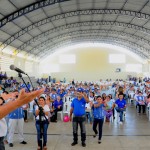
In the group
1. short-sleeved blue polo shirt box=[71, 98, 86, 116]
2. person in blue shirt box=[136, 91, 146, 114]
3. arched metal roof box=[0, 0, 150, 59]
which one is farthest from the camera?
arched metal roof box=[0, 0, 150, 59]

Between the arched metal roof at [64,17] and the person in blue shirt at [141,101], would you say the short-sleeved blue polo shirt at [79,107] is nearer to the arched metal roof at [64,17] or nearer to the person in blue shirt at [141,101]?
the person in blue shirt at [141,101]

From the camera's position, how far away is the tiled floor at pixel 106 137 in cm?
827

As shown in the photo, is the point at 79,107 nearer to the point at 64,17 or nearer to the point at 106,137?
the point at 106,137

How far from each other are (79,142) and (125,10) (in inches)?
784

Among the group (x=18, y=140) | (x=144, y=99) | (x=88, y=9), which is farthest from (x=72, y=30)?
(x=18, y=140)

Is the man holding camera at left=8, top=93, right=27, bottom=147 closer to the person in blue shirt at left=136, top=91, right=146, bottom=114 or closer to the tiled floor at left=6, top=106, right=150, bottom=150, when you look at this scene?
the tiled floor at left=6, top=106, right=150, bottom=150

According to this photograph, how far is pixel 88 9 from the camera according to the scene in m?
26.8

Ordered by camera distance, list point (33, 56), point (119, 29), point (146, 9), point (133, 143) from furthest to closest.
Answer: point (33, 56), point (119, 29), point (146, 9), point (133, 143)

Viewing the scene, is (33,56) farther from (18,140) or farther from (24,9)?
(18,140)

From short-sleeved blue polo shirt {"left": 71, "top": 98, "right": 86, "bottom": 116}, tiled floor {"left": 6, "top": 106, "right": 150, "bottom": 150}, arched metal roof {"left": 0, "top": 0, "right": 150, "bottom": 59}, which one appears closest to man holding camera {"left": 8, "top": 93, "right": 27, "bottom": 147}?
tiled floor {"left": 6, "top": 106, "right": 150, "bottom": 150}

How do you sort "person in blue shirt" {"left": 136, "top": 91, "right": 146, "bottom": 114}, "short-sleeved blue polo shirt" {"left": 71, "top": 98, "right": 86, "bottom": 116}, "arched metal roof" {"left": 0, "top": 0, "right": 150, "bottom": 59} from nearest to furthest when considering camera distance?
"short-sleeved blue polo shirt" {"left": 71, "top": 98, "right": 86, "bottom": 116}
"person in blue shirt" {"left": 136, "top": 91, "right": 146, "bottom": 114}
"arched metal roof" {"left": 0, "top": 0, "right": 150, "bottom": 59}

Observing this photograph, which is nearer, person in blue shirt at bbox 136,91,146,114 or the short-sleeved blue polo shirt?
the short-sleeved blue polo shirt

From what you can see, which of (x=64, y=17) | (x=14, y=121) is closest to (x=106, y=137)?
(x=14, y=121)

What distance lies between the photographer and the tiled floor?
827cm
